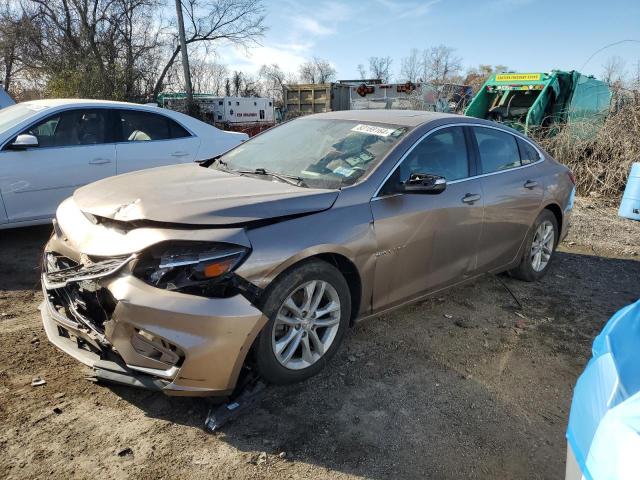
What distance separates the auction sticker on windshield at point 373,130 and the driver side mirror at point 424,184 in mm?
471

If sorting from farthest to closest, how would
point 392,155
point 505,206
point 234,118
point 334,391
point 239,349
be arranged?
point 234,118 < point 505,206 < point 392,155 < point 334,391 < point 239,349

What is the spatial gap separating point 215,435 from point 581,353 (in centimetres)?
280

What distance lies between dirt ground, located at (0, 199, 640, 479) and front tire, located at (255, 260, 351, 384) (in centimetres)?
18

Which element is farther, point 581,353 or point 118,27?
point 118,27

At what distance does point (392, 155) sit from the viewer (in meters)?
3.30

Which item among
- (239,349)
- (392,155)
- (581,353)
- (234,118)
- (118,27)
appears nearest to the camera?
(239,349)

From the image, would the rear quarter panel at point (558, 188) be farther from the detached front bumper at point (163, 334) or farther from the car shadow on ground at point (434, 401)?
the detached front bumper at point (163, 334)

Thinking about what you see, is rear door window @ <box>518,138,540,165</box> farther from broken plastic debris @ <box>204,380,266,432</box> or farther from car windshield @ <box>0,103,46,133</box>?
car windshield @ <box>0,103,46,133</box>

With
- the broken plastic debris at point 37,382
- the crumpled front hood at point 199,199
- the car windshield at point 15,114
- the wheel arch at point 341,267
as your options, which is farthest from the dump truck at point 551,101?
the broken plastic debris at point 37,382

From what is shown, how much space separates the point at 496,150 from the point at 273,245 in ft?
8.68

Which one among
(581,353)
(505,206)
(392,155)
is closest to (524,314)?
(581,353)

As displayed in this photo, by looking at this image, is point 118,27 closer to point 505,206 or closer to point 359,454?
point 505,206

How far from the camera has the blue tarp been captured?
1348 mm

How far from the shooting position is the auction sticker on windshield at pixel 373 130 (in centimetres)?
353
